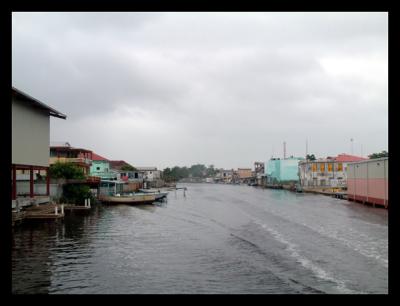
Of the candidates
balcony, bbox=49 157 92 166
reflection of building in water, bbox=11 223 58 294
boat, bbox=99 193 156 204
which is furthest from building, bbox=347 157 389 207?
balcony, bbox=49 157 92 166

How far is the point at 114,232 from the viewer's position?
2548cm

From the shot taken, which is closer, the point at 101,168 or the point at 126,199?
the point at 126,199

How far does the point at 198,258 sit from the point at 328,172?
7659 cm

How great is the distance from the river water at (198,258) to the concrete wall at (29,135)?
4888 millimetres

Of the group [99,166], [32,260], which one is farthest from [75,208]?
[99,166]

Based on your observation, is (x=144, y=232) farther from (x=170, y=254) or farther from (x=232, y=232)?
(x=170, y=254)

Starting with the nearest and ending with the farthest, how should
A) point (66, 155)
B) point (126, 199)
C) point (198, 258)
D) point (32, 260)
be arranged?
point (32, 260) → point (198, 258) → point (126, 199) → point (66, 155)

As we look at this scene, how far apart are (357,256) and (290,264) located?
4014mm

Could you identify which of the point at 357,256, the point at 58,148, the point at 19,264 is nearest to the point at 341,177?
the point at 58,148

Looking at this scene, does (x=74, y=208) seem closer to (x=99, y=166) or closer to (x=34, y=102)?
(x=34, y=102)

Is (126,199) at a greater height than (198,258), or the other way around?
(198,258)

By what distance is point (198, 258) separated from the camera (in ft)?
57.9

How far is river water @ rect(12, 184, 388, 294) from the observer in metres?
13.4
